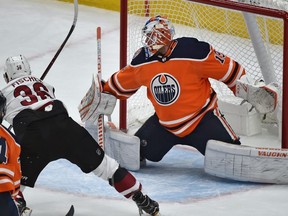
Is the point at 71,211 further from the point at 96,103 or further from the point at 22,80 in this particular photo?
the point at 96,103

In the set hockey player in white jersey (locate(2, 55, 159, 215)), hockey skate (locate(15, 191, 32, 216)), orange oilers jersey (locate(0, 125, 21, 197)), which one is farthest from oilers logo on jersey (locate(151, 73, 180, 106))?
orange oilers jersey (locate(0, 125, 21, 197))

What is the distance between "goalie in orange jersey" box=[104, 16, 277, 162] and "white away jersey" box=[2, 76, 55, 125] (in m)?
0.55

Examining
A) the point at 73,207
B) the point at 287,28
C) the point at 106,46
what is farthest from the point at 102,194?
the point at 106,46

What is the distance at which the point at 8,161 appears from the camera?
156 inches

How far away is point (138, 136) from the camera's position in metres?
5.28

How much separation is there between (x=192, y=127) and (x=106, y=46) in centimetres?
235

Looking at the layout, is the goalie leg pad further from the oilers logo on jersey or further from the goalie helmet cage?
the goalie helmet cage

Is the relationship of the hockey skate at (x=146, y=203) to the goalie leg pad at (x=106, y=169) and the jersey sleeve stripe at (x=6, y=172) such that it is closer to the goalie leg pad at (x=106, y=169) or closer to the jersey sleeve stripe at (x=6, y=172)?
the goalie leg pad at (x=106, y=169)

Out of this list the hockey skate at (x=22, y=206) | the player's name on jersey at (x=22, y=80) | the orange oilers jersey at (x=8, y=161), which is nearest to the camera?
the orange oilers jersey at (x=8, y=161)

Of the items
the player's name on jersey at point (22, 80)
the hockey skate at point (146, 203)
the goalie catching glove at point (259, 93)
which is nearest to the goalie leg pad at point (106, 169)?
the hockey skate at point (146, 203)

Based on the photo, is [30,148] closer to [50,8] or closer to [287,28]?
[287,28]

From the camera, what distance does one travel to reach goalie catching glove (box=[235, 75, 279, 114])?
512cm

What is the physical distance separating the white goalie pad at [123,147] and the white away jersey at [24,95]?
591mm

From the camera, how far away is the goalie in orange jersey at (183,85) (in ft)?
16.6
